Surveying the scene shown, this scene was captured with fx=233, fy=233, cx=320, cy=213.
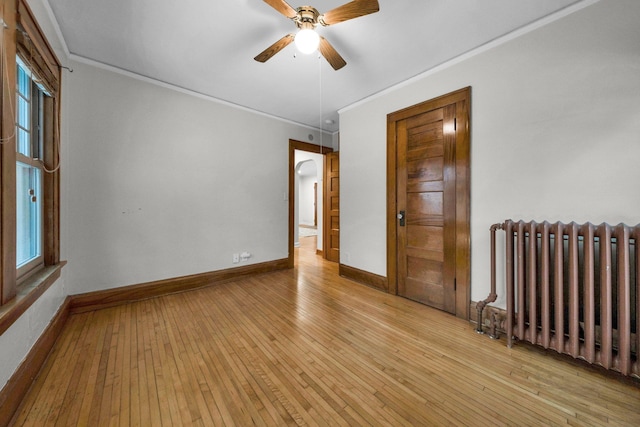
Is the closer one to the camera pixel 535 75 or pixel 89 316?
pixel 535 75

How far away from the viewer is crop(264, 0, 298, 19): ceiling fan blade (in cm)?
147

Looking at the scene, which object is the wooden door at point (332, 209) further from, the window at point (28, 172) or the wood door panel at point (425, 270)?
the window at point (28, 172)

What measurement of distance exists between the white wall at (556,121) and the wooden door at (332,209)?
2.17 metres

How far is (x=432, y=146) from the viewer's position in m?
2.58

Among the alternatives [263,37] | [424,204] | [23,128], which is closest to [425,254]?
[424,204]

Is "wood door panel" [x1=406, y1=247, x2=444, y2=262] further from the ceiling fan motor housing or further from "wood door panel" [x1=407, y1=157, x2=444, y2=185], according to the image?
the ceiling fan motor housing

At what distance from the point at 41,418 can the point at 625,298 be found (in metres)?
3.29

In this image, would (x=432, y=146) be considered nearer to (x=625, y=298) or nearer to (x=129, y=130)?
(x=625, y=298)

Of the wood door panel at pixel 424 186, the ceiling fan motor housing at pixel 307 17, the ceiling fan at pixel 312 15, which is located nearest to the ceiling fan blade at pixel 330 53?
the ceiling fan at pixel 312 15

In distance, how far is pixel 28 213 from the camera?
176 cm

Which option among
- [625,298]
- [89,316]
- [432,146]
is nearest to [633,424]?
[625,298]

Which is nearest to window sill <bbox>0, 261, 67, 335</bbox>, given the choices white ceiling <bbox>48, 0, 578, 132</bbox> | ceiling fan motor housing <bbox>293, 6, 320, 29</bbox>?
white ceiling <bbox>48, 0, 578, 132</bbox>

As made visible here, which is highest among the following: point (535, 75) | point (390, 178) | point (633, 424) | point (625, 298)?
point (535, 75)

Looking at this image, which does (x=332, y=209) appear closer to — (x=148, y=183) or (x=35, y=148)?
(x=148, y=183)
